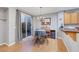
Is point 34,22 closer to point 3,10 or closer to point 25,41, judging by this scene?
point 25,41

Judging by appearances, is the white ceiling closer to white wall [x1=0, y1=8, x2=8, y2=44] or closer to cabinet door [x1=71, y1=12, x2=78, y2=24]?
cabinet door [x1=71, y1=12, x2=78, y2=24]

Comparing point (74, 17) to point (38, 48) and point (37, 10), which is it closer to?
point (37, 10)

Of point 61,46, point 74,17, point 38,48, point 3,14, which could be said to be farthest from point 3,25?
point 74,17

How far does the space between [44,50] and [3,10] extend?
2.71 metres

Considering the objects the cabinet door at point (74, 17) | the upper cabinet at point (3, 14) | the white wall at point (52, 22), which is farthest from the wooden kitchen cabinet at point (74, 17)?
the upper cabinet at point (3, 14)

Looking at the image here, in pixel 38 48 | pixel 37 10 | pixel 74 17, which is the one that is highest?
pixel 37 10

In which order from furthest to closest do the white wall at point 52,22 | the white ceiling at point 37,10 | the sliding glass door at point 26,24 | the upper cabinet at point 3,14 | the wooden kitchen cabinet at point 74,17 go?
1. the upper cabinet at point 3,14
2. the wooden kitchen cabinet at point 74,17
3. the sliding glass door at point 26,24
4. the white wall at point 52,22
5. the white ceiling at point 37,10

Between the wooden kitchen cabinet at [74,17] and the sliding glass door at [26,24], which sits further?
the wooden kitchen cabinet at [74,17]

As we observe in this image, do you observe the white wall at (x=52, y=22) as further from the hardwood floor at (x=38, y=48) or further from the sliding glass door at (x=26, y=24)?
the hardwood floor at (x=38, y=48)

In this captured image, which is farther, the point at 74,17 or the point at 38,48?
the point at 74,17

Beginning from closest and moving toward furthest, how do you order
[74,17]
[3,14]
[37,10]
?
[37,10]
[74,17]
[3,14]

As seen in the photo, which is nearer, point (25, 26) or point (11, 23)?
point (25, 26)

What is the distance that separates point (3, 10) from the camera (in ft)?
15.6
